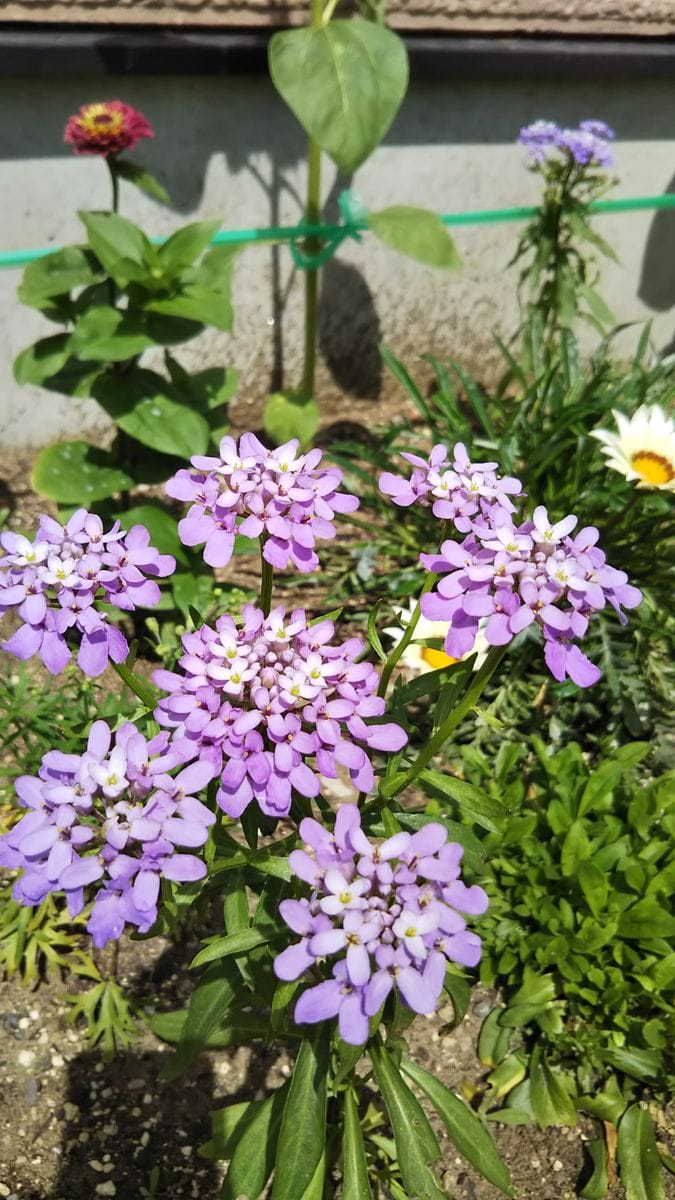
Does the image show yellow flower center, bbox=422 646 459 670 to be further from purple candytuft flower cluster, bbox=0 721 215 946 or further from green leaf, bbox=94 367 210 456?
purple candytuft flower cluster, bbox=0 721 215 946

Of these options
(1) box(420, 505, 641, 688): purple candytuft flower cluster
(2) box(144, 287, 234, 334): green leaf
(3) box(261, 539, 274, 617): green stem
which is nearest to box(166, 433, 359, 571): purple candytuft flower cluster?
(3) box(261, 539, 274, 617): green stem

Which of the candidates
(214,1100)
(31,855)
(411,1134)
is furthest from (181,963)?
(31,855)

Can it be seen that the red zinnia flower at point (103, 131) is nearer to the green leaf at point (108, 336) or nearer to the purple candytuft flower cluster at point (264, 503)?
the green leaf at point (108, 336)


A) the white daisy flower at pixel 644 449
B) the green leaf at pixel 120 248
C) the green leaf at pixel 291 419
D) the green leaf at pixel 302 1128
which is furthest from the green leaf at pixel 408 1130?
the green leaf at pixel 291 419

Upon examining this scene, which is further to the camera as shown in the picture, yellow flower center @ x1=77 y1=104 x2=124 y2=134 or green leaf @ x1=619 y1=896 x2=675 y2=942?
yellow flower center @ x1=77 y1=104 x2=124 y2=134

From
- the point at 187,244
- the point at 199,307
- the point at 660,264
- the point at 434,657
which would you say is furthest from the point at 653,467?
the point at 660,264
